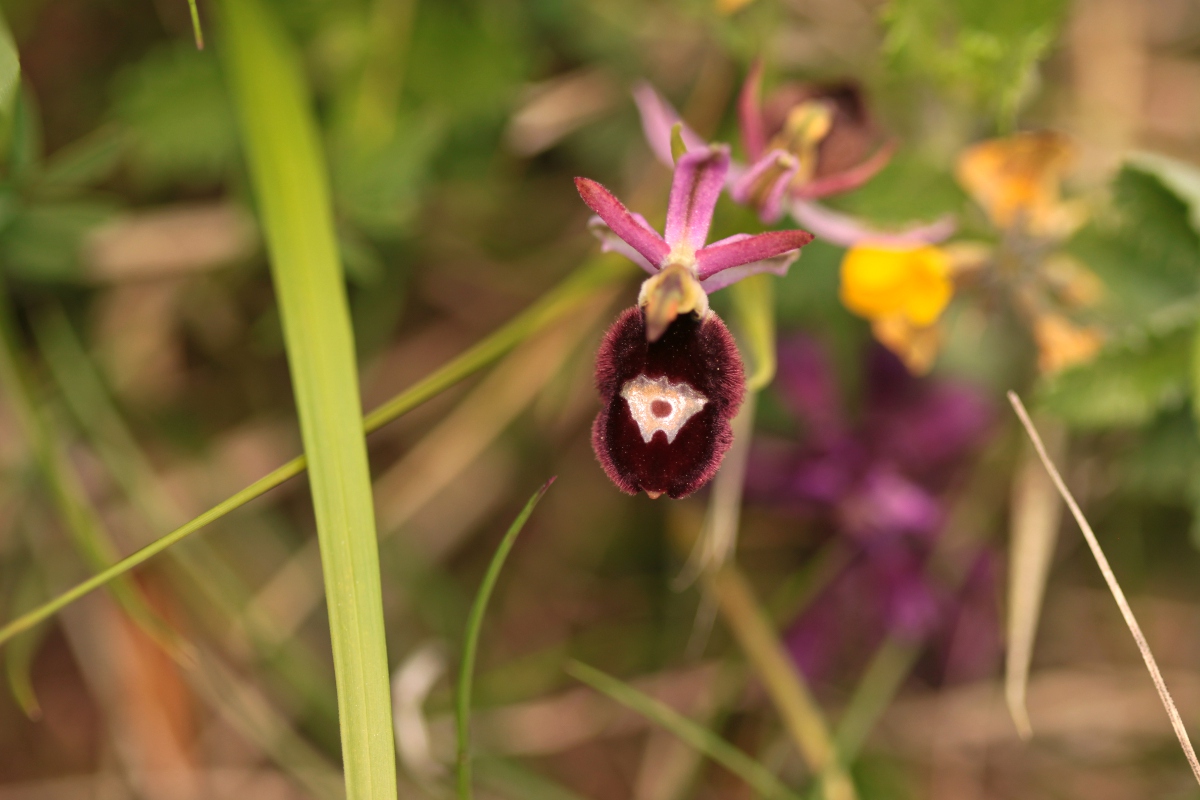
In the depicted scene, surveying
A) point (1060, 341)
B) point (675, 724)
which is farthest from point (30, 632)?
point (1060, 341)

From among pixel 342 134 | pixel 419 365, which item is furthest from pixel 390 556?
pixel 342 134

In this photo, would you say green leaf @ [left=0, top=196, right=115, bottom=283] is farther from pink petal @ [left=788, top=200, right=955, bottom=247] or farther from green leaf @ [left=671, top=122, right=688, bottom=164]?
pink petal @ [left=788, top=200, right=955, bottom=247]

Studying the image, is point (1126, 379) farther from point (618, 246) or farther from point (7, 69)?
point (7, 69)

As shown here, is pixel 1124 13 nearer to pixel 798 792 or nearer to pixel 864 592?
pixel 864 592

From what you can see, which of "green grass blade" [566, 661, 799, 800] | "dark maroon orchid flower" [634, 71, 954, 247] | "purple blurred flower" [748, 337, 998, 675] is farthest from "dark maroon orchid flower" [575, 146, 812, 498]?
"purple blurred flower" [748, 337, 998, 675]

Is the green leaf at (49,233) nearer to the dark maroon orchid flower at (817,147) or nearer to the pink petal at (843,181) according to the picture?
the dark maroon orchid flower at (817,147)

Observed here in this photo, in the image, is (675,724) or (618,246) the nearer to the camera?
(618,246)

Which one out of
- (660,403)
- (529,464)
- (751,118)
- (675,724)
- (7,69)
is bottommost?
(675,724)
